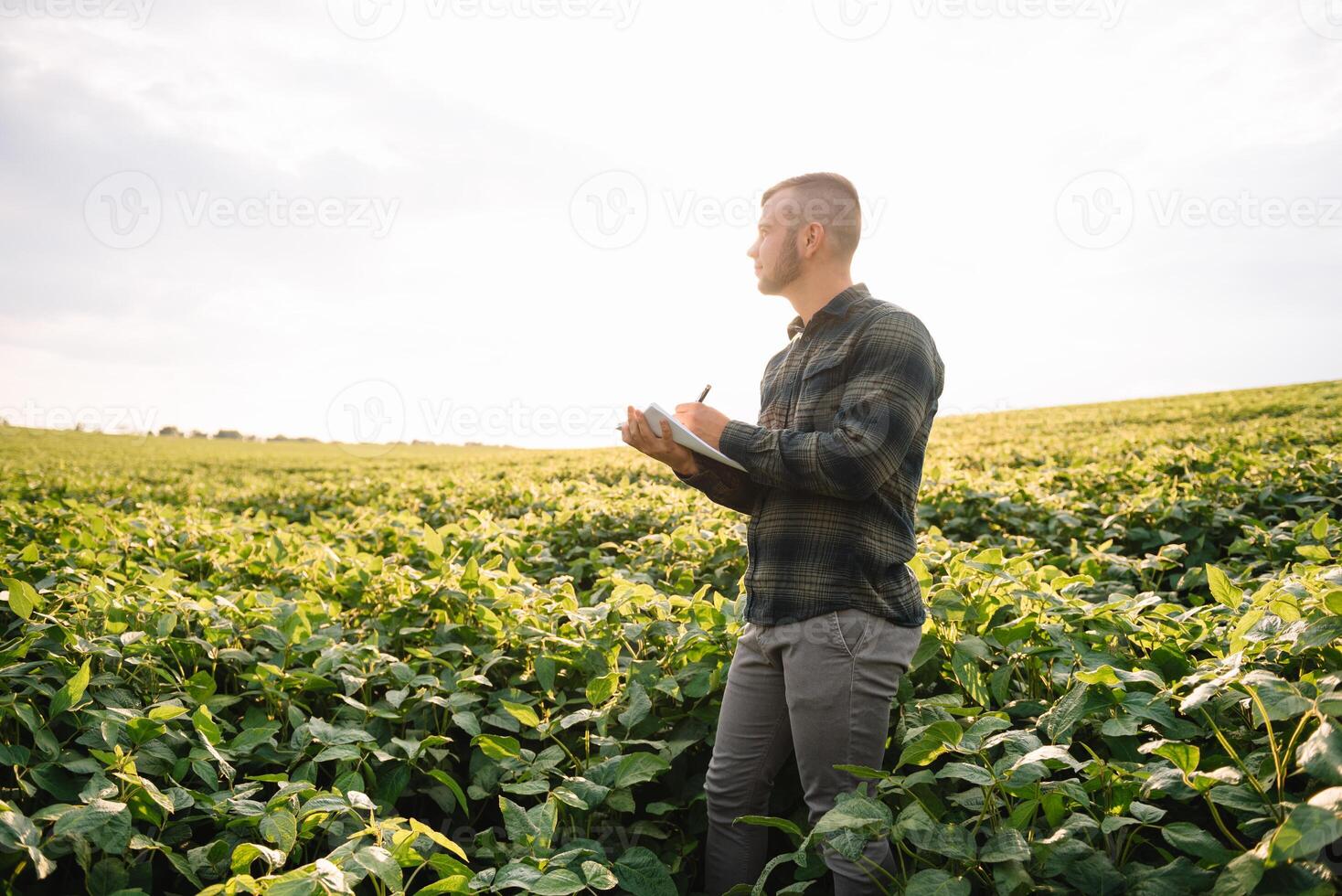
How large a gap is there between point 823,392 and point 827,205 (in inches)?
23.6

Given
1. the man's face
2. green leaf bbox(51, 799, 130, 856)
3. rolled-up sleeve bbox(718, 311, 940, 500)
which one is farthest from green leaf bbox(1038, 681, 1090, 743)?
green leaf bbox(51, 799, 130, 856)

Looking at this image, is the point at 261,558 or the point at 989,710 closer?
the point at 989,710

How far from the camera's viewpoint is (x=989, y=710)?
2.62 m

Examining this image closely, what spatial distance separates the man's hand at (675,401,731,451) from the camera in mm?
2367

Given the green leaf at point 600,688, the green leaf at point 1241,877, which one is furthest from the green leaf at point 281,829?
the green leaf at point 1241,877

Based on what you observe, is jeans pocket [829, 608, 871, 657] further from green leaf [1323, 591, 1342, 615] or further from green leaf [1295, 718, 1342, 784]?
green leaf [1323, 591, 1342, 615]

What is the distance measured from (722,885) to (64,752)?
2.08 metres

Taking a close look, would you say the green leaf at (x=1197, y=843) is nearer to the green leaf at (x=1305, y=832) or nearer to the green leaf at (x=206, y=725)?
the green leaf at (x=1305, y=832)

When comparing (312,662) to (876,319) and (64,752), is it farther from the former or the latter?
(876,319)

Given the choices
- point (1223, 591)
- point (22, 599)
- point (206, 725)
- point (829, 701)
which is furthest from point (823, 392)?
point (22, 599)

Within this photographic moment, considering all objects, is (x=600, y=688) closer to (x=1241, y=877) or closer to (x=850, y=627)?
(x=850, y=627)

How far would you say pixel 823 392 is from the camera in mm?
2389

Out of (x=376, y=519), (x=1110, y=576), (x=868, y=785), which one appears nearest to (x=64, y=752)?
(x=868, y=785)

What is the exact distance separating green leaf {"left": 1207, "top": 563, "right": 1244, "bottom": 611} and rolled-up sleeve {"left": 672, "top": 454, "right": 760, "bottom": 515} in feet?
5.38
